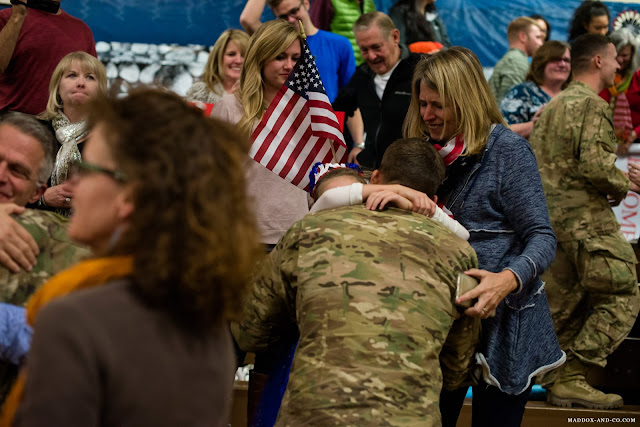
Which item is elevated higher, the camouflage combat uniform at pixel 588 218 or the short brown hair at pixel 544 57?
the short brown hair at pixel 544 57

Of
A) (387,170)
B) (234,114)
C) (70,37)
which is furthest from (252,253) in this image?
(70,37)

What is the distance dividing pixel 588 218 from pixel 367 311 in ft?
11.0

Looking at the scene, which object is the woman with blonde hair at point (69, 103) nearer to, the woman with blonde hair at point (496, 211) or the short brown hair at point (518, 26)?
the woman with blonde hair at point (496, 211)

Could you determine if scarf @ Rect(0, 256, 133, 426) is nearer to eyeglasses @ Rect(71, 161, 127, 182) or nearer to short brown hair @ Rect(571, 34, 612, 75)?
eyeglasses @ Rect(71, 161, 127, 182)

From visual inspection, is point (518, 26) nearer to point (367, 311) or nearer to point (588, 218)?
point (588, 218)

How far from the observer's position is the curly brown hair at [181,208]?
4.89 feet

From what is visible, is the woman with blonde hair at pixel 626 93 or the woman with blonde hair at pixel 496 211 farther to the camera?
the woman with blonde hair at pixel 626 93

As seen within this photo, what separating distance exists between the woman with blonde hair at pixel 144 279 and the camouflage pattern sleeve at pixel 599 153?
4.08 m

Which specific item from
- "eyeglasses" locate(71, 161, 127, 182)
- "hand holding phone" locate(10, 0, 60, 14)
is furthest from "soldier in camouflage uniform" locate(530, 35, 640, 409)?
"eyeglasses" locate(71, 161, 127, 182)

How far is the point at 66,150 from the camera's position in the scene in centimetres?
423

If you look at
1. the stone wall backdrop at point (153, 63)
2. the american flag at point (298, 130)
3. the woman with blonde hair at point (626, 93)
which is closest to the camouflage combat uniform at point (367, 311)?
the american flag at point (298, 130)

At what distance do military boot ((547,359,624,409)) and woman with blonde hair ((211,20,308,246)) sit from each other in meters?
2.31

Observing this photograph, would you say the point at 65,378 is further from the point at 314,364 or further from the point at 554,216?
the point at 554,216

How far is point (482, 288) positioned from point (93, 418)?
174 centimetres
